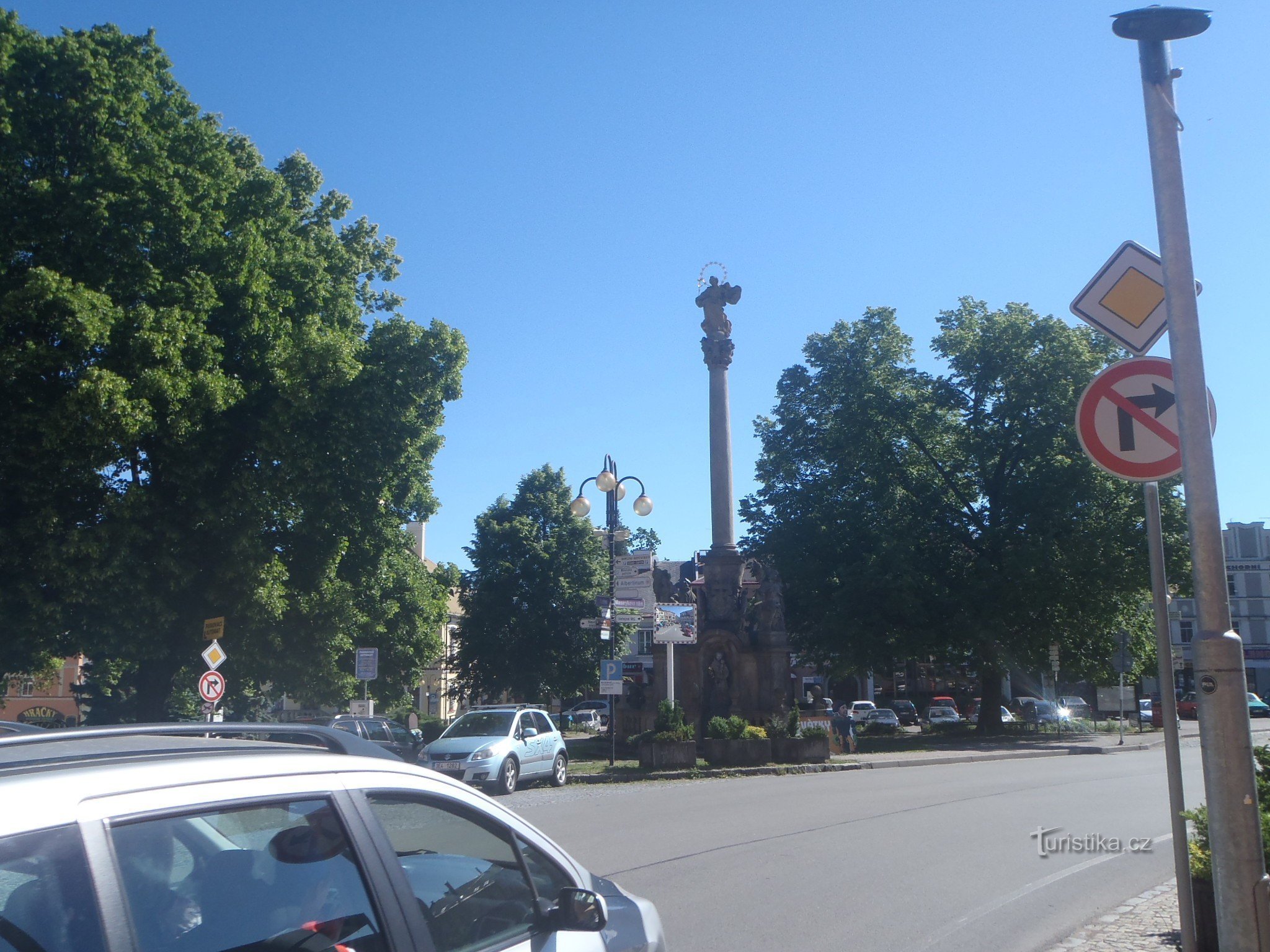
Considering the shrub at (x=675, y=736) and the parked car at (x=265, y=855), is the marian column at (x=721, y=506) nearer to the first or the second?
the shrub at (x=675, y=736)

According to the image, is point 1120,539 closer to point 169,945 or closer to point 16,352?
point 16,352

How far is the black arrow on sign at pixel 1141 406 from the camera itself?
16.6 feet

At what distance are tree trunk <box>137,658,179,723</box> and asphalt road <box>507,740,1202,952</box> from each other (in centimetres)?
876

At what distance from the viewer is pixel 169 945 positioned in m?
2.27

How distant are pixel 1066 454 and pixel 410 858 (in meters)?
36.2

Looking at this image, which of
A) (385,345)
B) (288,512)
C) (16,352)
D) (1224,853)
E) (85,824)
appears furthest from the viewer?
(385,345)

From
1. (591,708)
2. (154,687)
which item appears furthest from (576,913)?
(591,708)

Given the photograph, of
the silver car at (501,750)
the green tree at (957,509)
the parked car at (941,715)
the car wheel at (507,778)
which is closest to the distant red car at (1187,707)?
the parked car at (941,715)

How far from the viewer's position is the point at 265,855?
8.67 ft

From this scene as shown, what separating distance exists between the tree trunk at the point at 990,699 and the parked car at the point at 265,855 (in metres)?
36.7

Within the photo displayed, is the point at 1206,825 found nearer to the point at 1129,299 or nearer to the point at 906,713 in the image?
the point at 1129,299

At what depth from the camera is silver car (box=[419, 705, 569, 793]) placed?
18.6 m

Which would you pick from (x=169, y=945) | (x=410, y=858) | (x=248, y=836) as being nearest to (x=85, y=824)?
(x=169, y=945)

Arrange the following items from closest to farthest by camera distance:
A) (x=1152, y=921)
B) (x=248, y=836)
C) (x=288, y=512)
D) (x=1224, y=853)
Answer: (x=248, y=836) < (x=1224, y=853) < (x=1152, y=921) < (x=288, y=512)
